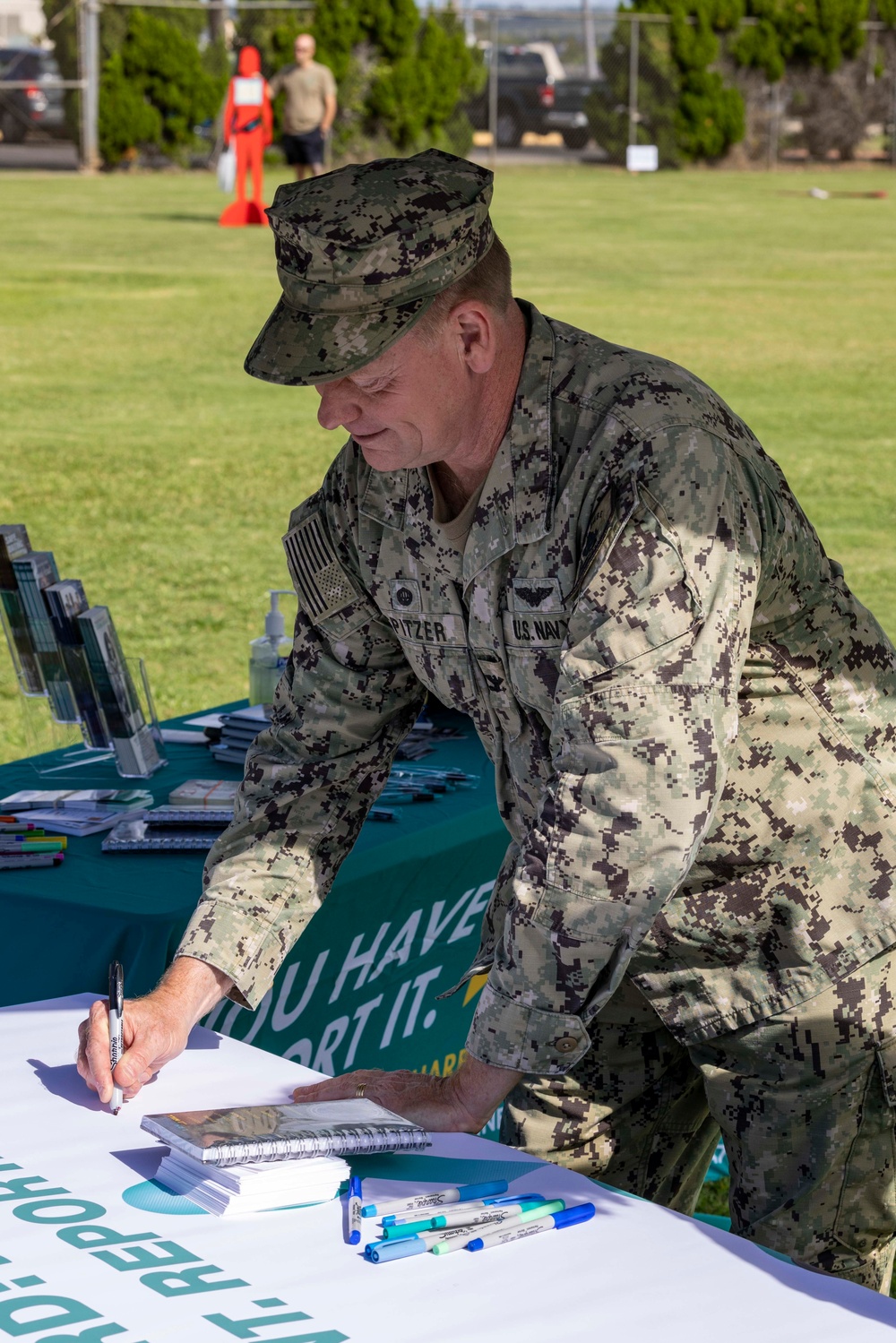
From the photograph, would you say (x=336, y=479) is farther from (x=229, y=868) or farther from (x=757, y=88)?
(x=757, y=88)

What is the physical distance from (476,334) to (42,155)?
97.7 ft

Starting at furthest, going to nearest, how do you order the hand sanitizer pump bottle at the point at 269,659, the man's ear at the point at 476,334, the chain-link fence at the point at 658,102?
the chain-link fence at the point at 658,102 < the hand sanitizer pump bottle at the point at 269,659 < the man's ear at the point at 476,334

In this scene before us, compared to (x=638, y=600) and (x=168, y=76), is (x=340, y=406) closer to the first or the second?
(x=638, y=600)

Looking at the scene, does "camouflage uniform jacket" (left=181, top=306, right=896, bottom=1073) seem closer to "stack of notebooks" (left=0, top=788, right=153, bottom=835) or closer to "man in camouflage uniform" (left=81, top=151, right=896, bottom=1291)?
"man in camouflage uniform" (left=81, top=151, right=896, bottom=1291)

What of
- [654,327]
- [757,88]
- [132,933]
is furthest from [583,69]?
[132,933]

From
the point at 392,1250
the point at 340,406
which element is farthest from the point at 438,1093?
the point at 340,406

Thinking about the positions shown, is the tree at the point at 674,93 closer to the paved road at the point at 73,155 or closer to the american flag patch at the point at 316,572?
the paved road at the point at 73,155

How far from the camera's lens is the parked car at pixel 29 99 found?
97.2 ft

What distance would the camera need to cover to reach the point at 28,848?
305cm

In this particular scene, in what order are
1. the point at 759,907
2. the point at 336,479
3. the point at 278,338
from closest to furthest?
the point at 278,338
the point at 759,907
the point at 336,479

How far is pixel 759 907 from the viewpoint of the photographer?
221cm

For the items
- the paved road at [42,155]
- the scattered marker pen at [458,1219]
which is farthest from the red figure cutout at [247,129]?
the scattered marker pen at [458,1219]

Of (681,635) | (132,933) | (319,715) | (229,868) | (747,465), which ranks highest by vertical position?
(747,465)

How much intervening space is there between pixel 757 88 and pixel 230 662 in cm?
2758
